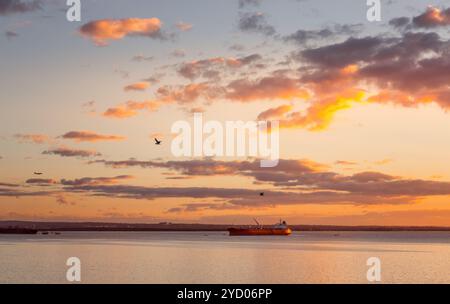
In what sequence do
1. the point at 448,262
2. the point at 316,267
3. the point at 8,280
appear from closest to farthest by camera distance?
the point at 8,280 → the point at 316,267 → the point at 448,262

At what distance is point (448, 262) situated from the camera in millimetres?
142125

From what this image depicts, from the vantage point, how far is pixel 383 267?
414 ft
